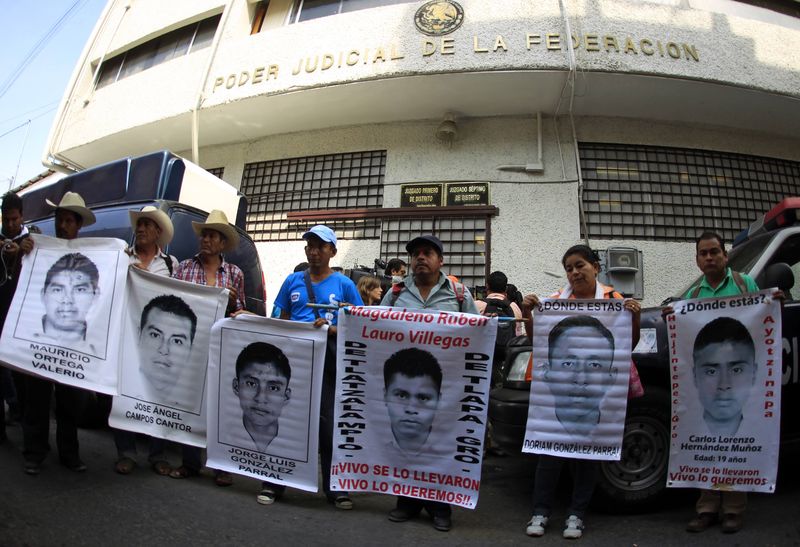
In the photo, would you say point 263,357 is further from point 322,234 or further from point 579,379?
point 579,379

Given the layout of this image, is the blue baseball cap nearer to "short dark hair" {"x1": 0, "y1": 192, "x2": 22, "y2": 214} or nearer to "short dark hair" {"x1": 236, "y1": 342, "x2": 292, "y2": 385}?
"short dark hair" {"x1": 236, "y1": 342, "x2": 292, "y2": 385}

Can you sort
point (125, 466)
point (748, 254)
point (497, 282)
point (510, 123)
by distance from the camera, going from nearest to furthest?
point (125, 466), point (748, 254), point (497, 282), point (510, 123)

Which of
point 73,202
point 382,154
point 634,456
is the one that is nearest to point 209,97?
point 382,154

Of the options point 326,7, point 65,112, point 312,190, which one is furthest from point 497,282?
point 65,112

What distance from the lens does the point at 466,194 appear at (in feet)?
29.3

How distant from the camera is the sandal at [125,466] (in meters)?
3.45

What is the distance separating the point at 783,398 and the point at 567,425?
57.4 inches

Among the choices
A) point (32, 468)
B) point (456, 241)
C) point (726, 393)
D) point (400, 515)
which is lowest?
point (400, 515)

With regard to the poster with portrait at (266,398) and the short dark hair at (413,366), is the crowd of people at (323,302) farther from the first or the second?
the short dark hair at (413,366)

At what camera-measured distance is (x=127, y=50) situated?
1304cm

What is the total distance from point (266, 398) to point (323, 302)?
0.72m

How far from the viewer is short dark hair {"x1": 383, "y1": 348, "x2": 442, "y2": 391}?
305 cm

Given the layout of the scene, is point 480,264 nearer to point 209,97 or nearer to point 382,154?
point 382,154

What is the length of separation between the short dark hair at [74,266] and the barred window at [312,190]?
237 inches
